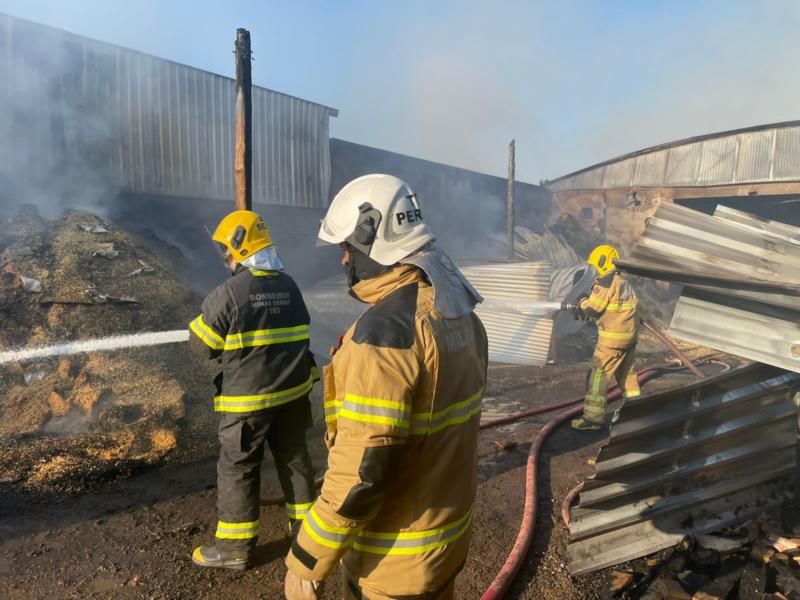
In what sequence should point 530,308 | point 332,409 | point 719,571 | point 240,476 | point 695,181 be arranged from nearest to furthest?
point 332,409 < point 719,571 < point 240,476 < point 530,308 < point 695,181

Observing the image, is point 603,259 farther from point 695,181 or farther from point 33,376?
point 695,181

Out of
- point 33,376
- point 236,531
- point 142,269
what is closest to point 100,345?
point 33,376

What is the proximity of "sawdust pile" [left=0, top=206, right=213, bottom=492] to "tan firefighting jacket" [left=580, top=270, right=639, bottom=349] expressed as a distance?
436 cm

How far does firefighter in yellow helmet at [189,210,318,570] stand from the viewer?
9.45ft

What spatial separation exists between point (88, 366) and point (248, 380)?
3.87 meters

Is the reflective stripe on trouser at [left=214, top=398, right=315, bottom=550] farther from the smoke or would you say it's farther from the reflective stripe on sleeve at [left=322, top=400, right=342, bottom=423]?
the smoke

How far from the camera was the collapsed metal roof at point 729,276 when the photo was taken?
2480 mm

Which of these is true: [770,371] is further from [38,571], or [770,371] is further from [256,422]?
[38,571]

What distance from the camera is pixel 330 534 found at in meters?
1.43

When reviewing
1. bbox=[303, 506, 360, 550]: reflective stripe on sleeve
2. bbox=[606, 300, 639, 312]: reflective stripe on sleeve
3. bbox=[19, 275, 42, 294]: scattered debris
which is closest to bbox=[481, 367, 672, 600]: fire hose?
bbox=[606, 300, 639, 312]: reflective stripe on sleeve

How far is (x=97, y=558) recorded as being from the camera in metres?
3.07

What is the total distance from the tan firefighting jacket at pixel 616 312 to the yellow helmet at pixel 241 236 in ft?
13.2

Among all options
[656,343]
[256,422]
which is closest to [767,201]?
[656,343]

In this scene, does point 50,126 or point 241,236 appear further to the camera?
point 50,126
